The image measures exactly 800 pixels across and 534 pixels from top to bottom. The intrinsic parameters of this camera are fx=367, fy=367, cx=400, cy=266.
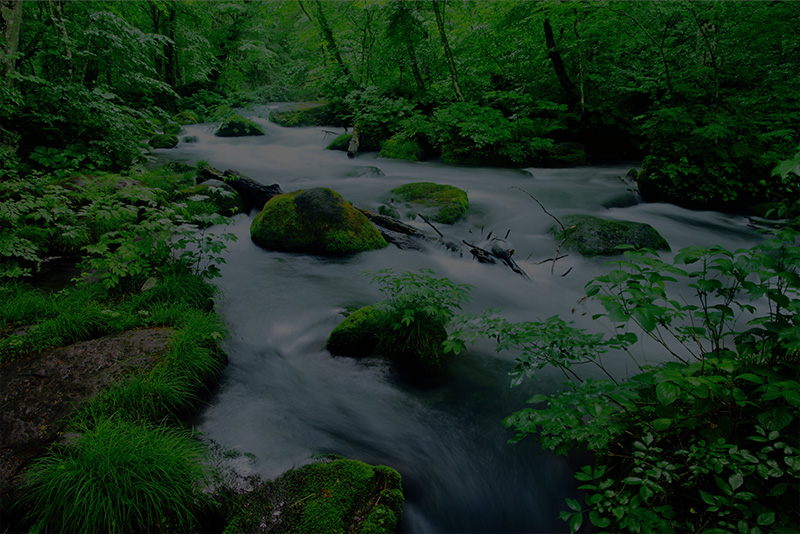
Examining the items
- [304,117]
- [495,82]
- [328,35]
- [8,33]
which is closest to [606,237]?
[495,82]

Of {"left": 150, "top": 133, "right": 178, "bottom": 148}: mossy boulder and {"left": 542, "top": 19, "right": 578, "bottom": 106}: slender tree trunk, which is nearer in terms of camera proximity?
{"left": 542, "top": 19, "right": 578, "bottom": 106}: slender tree trunk

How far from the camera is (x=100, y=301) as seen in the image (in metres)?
3.69

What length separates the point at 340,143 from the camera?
40.9ft

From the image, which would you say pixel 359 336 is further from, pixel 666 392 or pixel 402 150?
pixel 402 150

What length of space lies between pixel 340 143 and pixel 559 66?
22.8 ft

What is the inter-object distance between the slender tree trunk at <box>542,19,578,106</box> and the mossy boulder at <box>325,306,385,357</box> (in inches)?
364

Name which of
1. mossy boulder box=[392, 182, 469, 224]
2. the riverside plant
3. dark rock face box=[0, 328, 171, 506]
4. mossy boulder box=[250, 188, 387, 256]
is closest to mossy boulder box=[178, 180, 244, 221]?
mossy boulder box=[250, 188, 387, 256]

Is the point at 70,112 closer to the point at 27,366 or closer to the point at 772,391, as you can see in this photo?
the point at 27,366

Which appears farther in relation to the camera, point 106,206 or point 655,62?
point 655,62

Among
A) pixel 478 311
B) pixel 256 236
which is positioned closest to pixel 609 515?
pixel 478 311

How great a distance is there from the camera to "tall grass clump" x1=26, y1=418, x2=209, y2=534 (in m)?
1.87

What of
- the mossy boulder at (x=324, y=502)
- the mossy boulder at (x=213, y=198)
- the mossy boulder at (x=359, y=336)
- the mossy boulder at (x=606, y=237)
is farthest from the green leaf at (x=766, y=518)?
the mossy boulder at (x=213, y=198)

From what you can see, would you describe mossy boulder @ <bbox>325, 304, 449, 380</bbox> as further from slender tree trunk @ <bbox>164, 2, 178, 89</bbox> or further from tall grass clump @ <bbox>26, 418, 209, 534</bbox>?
slender tree trunk @ <bbox>164, 2, 178, 89</bbox>

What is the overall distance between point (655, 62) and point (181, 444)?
11664 millimetres
